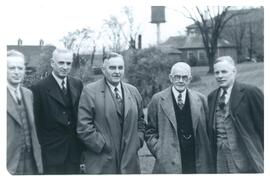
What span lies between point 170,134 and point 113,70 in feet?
2.48

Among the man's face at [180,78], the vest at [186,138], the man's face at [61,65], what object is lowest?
the vest at [186,138]

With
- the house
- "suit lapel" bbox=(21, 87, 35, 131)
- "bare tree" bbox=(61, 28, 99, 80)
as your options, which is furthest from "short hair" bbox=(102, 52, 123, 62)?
"suit lapel" bbox=(21, 87, 35, 131)

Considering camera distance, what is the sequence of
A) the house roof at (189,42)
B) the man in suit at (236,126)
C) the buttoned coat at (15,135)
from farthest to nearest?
the house roof at (189,42) < the man in suit at (236,126) < the buttoned coat at (15,135)

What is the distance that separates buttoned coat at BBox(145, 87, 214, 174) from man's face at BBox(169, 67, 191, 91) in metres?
0.07

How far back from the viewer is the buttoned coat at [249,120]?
14.8ft

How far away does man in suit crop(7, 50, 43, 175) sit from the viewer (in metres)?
4.41

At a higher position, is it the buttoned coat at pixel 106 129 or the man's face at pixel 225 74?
the man's face at pixel 225 74

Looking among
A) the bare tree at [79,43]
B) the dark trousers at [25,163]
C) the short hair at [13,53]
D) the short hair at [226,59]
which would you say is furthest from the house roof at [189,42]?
the dark trousers at [25,163]

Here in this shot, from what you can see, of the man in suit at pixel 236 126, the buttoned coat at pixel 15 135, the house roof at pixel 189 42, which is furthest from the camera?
the house roof at pixel 189 42

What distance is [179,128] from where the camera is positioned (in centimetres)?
449

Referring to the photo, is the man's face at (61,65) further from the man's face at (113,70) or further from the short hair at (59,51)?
the man's face at (113,70)

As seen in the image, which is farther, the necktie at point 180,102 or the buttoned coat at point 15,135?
the necktie at point 180,102

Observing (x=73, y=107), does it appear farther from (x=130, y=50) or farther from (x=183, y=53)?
(x=183, y=53)

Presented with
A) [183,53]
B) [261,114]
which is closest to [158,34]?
[183,53]
